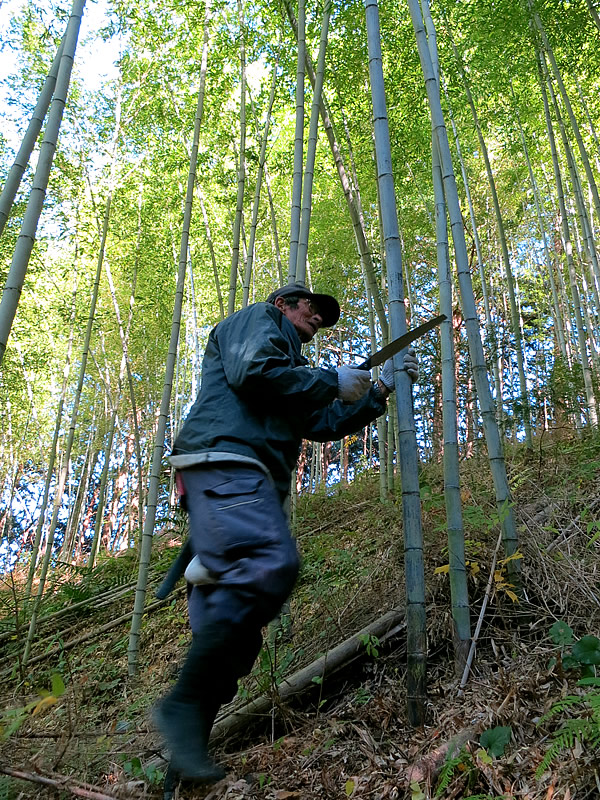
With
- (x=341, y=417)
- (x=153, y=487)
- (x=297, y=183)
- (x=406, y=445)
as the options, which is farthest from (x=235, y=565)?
(x=153, y=487)

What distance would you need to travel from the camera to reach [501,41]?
19.2ft

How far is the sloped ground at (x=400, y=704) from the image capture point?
64.4 inches

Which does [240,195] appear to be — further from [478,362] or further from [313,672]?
[313,672]

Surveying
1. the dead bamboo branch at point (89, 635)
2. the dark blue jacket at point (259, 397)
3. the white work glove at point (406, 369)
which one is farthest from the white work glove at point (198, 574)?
the dead bamboo branch at point (89, 635)

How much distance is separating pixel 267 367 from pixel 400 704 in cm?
137

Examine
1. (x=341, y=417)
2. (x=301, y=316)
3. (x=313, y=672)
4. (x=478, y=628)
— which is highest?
(x=301, y=316)

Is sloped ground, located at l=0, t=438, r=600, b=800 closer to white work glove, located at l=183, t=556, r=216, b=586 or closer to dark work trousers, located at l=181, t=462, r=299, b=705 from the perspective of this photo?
dark work trousers, located at l=181, t=462, r=299, b=705

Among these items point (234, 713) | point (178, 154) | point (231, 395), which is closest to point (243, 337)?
point (231, 395)

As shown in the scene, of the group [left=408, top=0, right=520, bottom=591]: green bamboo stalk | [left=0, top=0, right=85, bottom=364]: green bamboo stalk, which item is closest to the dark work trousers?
[left=0, top=0, right=85, bottom=364]: green bamboo stalk

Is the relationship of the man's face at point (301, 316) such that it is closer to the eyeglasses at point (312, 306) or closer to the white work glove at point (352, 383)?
the eyeglasses at point (312, 306)

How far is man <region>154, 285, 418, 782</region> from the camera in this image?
1.65 metres

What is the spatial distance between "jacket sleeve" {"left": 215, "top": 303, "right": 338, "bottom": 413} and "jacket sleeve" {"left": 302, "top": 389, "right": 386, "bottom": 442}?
16cm

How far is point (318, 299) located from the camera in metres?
2.38

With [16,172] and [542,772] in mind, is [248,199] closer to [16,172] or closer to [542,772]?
[16,172]
